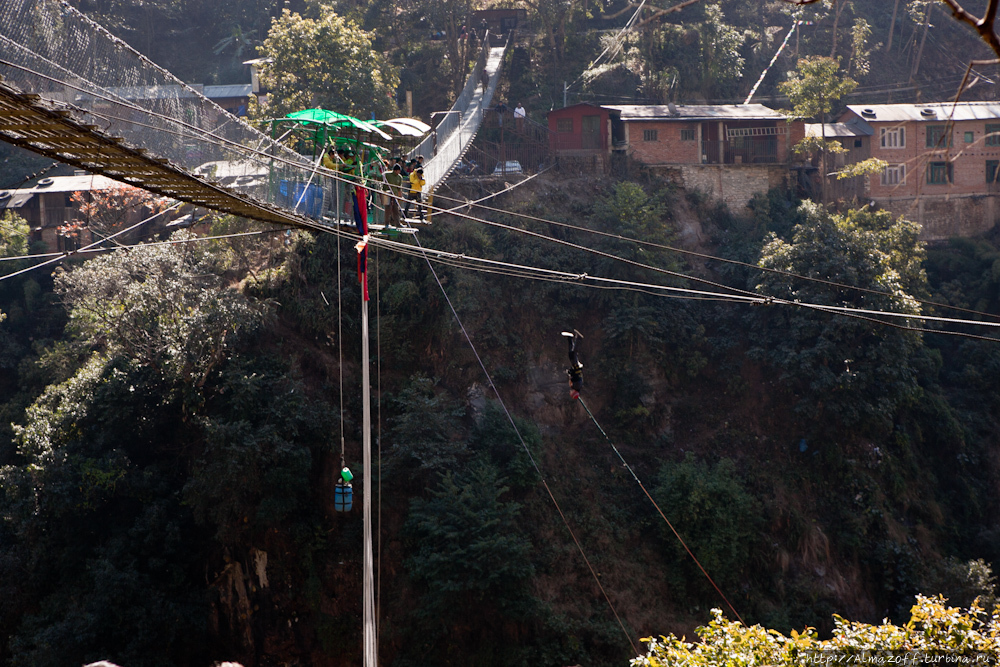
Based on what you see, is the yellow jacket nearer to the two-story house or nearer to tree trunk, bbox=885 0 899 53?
the two-story house

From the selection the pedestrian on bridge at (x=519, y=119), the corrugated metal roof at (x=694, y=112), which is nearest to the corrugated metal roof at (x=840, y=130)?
the corrugated metal roof at (x=694, y=112)

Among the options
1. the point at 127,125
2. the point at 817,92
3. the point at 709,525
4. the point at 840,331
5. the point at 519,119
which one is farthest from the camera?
the point at 519,119

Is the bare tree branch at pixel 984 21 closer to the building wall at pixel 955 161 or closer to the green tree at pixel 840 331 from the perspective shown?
the green tree at pixel 840 331

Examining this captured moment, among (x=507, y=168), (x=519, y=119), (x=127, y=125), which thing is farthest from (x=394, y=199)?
(x=519, y=119)

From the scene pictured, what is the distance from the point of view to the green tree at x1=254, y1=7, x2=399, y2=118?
65.5 feet

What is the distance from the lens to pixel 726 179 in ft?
74.3

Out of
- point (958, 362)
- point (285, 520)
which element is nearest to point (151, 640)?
point (285, 520)

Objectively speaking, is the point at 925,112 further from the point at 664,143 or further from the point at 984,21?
the point at 984,21

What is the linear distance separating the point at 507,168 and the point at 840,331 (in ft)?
32.2

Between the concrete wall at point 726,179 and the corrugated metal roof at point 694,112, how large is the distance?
4.64ft

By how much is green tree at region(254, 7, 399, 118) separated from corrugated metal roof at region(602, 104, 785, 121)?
Answer: 6.85 meters

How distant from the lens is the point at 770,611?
14328 millimetres

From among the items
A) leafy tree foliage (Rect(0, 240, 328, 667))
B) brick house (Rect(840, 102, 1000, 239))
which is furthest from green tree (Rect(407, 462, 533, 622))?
brick house (Rect(840, 102, 1000, 239))

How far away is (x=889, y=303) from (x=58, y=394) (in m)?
17.3
